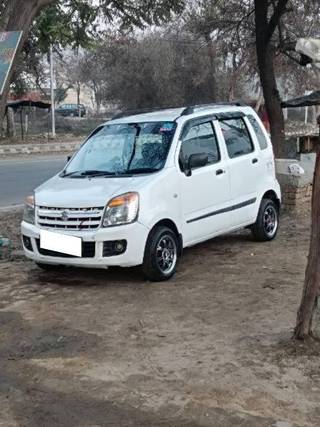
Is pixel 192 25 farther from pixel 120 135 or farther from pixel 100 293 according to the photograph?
pixel 100 293

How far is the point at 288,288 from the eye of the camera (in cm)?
656

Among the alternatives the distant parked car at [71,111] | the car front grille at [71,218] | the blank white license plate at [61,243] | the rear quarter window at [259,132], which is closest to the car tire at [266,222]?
the rear quarter window at [259,132]

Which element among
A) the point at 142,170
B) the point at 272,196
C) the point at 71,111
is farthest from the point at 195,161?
the point at 71,111

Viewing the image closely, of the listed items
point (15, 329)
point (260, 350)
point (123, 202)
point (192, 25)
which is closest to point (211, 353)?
point (260, 350)

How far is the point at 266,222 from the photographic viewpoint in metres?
8.88

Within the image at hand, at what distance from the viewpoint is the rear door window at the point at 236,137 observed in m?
8.21

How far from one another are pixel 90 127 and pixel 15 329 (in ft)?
119

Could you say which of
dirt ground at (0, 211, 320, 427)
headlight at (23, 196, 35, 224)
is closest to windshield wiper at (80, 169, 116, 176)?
headlight at (23, 196, 35, 224)

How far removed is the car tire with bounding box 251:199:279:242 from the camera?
8719 millimetres

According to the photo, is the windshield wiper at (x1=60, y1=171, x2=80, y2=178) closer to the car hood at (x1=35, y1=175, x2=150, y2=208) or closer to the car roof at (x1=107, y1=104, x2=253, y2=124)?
the car hood at (x1=35, y1=175, x2=150, y2=208)

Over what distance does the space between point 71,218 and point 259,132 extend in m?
3.32

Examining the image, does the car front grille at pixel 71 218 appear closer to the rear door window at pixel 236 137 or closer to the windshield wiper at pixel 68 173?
the windshield wiper at pixel 68 173

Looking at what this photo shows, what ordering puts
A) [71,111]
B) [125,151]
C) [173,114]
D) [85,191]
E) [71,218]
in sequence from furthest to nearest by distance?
[71,111] < [173,114] < [125,151] < [85,191] < [71,218]

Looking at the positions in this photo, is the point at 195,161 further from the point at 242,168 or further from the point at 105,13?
the point at 105,13
